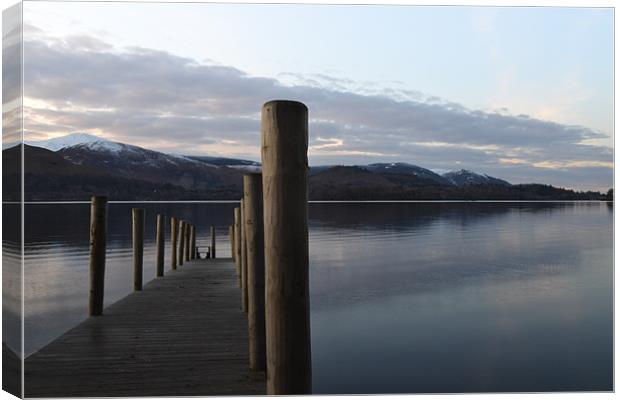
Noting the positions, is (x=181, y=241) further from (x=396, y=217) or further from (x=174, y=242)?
(x=396, y=217)

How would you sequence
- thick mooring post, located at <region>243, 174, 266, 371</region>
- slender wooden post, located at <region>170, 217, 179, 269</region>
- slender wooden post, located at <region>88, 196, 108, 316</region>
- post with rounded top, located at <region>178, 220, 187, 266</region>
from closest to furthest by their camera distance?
thick mooring post, located at <region>243, 174, 266, 371</region> < slender wooden post, located at <region>88, 196, 108, 316</region> < slender wooden post, located at <region>170, 217, 179, 269</region> < post with rounded top, located at <region>178, 220, 187, 266</region>

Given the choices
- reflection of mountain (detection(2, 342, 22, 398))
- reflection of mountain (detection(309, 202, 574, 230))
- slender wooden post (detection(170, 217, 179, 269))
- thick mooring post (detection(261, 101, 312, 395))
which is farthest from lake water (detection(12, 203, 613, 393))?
reflection of mountain (detection(309, 202, 574, 230))

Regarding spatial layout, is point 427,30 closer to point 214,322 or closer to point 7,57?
point 214,322

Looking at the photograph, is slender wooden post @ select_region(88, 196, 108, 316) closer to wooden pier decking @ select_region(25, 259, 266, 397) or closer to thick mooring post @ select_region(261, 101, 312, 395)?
wooden pier decking @ select_region(25, 259, 266, 397)

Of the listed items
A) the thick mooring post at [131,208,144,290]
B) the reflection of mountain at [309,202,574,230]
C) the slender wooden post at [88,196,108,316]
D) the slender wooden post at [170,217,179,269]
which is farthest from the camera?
the reflection of mountain at [309,202,574,230]

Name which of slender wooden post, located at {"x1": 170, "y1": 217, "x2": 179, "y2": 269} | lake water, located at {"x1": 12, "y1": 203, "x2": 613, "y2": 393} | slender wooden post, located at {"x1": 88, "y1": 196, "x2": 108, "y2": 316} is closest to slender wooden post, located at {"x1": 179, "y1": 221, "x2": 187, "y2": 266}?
slender wooden post, located at {"x1": 170, "y1": 217, "x2": 179, "y2": 269}

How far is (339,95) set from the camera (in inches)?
806

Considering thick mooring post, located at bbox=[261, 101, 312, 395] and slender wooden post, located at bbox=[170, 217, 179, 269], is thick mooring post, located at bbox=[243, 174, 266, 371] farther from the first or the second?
slender wooden post, located at bbox=[170, 217, 179, 269]

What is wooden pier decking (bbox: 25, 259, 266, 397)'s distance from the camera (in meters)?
4.12

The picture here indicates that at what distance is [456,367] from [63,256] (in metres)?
22.0

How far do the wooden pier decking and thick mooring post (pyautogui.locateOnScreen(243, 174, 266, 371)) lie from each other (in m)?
0.19

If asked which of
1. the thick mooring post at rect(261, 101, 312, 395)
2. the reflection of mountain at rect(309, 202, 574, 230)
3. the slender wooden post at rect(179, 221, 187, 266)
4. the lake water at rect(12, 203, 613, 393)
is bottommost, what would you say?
the lake water at rect(12, 203, 613, 393)

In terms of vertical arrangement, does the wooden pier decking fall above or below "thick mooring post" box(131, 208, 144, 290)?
below

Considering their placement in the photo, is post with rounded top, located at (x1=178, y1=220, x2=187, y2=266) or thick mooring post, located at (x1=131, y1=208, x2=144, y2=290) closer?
thick mooring post, located at (x1=131, y1=208, x2=144, y2=290)
